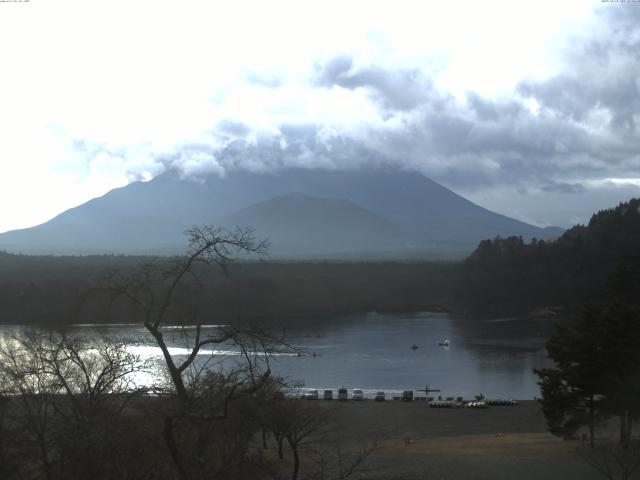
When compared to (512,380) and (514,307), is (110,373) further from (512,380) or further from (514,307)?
(514,307)

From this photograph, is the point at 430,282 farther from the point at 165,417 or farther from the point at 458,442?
the point at 165,417

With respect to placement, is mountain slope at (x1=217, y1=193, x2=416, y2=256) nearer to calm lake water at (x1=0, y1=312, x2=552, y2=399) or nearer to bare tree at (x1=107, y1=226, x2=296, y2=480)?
calm lake water at (x1=0, y1=312, x2=552, y2=399)

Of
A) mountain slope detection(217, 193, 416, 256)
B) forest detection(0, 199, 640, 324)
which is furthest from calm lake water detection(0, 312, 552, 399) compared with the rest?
mountain slope detection(217, 193, 416, 256)

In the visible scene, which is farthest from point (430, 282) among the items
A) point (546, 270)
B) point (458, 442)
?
point (458, 442)

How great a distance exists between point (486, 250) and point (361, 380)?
38326 millimetres

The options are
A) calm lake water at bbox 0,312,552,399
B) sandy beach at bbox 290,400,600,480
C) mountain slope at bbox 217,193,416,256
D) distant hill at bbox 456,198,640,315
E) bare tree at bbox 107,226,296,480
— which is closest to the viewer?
bare tree at bbox 107,226,296,480

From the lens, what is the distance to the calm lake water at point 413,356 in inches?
921

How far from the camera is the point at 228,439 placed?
552 cm

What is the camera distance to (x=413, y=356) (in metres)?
29.6

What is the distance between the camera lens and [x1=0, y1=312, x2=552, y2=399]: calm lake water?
76.7 feet

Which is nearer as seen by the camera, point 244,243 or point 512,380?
point 244,243

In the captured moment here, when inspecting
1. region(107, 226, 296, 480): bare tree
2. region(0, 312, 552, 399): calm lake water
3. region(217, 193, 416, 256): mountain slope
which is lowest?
region(0, 312, 552, 399): calm lake water

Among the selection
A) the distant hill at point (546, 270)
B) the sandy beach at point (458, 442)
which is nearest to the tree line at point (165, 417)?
the sandy beach at point (458, 442)

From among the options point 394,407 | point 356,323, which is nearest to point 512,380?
point 394,407
